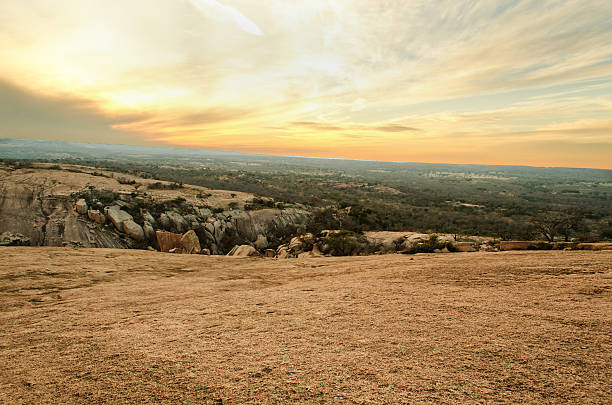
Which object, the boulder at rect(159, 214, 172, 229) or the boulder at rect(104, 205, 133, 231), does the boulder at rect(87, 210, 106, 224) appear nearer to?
the boulder at rect(104, 205, 133, 231)

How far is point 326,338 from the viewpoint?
434cm

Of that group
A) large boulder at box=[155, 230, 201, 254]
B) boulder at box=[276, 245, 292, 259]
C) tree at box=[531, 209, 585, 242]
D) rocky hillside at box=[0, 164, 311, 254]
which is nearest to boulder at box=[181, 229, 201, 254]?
large boulder at box=[155, 230, 201, 254]

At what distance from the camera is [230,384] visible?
319 centimetres

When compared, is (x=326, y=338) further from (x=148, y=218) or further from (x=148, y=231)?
(x=148, y=218)

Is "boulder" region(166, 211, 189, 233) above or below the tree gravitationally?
below

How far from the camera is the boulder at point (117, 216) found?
918 inches

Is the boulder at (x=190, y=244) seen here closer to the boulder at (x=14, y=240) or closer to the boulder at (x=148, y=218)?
the boulder at (x=148, y=218)

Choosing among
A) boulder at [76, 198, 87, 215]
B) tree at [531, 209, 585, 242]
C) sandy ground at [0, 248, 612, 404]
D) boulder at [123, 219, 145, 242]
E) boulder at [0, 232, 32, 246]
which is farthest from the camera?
boulder at [76, 198, 87, 215]

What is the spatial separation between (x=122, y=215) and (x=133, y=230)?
9.88 ft

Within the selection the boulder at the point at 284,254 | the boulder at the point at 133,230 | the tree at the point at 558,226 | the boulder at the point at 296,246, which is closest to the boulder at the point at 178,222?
the boulder at the point at 133,230

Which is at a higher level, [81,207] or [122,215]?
[81,207]

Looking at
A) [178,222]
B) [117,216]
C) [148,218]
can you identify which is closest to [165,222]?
[178,222]

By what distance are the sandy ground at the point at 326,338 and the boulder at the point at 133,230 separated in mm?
14894

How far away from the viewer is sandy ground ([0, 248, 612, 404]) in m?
3.03
